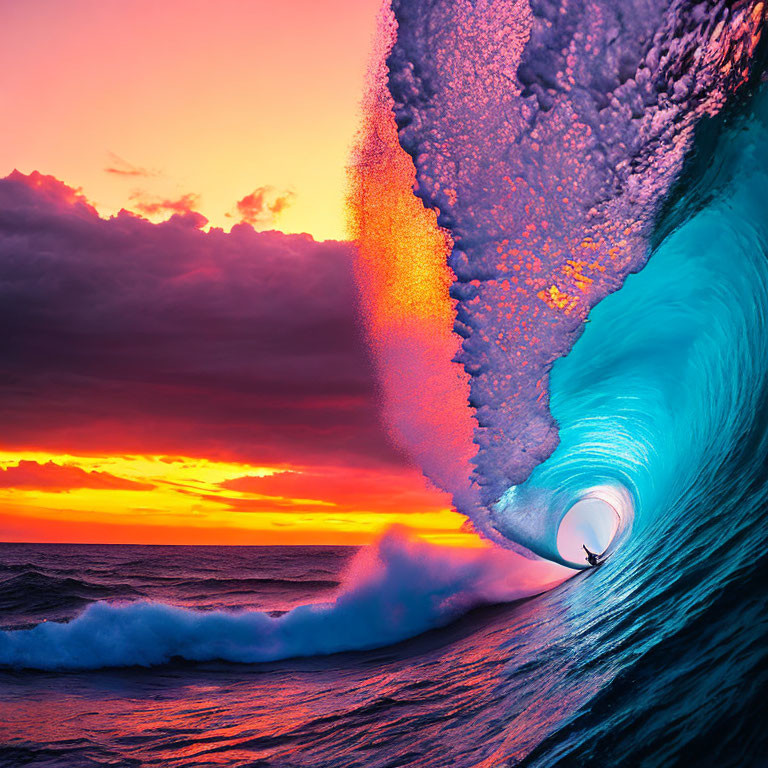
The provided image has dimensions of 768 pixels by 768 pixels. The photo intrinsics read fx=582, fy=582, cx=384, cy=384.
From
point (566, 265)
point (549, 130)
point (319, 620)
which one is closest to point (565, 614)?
point (566, 265)

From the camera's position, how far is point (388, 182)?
7766 mm

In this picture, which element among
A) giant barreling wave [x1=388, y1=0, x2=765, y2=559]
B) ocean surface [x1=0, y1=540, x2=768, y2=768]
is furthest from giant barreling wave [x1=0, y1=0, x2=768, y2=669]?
ocean surface [x1=0, y1=540, x2=768, y2=768]

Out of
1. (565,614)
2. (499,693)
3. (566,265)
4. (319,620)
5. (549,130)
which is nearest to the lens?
(499,693)

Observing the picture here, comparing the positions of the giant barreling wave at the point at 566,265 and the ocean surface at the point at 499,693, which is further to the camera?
the giant barreling wave at the point at 566,265

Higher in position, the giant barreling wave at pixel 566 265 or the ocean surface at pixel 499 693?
the giant barreling wave at pixel 566 265

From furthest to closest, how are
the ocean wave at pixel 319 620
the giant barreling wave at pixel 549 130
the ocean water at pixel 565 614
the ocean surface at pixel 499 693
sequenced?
the ocean wave at pixel 319 620 → the giant barreling wave at pixel 549 130 → the ocean water at pixel 565 614 → the ocean surface at pixel 499 693

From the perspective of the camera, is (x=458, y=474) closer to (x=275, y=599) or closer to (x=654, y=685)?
(x=654, y=685)

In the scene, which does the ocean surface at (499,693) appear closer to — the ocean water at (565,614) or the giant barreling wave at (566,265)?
the ocean water at (565,614)

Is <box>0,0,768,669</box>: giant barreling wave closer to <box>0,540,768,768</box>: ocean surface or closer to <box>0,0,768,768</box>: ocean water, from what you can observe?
<box>0,0,768,768</box>: ocean water

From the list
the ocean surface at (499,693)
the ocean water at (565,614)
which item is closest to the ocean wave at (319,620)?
the ocean water at (565,614)

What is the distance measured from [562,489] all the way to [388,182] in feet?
22.2

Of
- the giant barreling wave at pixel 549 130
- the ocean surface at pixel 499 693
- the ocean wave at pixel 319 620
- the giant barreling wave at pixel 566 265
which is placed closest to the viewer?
the ocean surface at pixel 499 693

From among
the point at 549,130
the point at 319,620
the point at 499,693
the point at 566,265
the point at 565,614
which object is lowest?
the point at 499,693

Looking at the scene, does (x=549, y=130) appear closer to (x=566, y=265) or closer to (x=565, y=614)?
(x=566, y=265)
